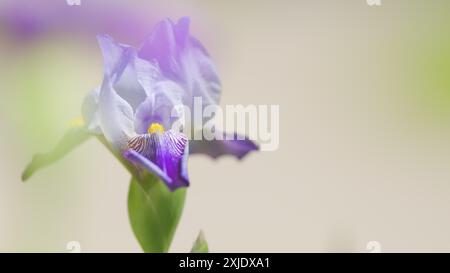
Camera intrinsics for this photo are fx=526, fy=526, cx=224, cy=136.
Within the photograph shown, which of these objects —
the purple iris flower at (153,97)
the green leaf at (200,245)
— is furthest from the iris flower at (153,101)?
the green leaf at (200,245)

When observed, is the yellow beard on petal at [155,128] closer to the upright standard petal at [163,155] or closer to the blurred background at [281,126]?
the upright standard petal at [163,155]

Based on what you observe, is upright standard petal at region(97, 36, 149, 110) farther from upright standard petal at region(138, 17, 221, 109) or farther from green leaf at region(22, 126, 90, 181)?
green leaf at region(22, 126, 90, 181)

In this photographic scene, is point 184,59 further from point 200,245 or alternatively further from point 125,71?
point 200,245

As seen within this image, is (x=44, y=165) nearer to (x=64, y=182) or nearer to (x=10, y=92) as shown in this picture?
(x=64, y=182)

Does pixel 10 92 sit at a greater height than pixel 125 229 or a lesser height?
greater

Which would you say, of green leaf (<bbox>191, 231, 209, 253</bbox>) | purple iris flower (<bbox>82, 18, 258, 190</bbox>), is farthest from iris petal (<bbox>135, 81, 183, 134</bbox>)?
green leaf (<bbox>191, 231, 209, 253</bbox>)
